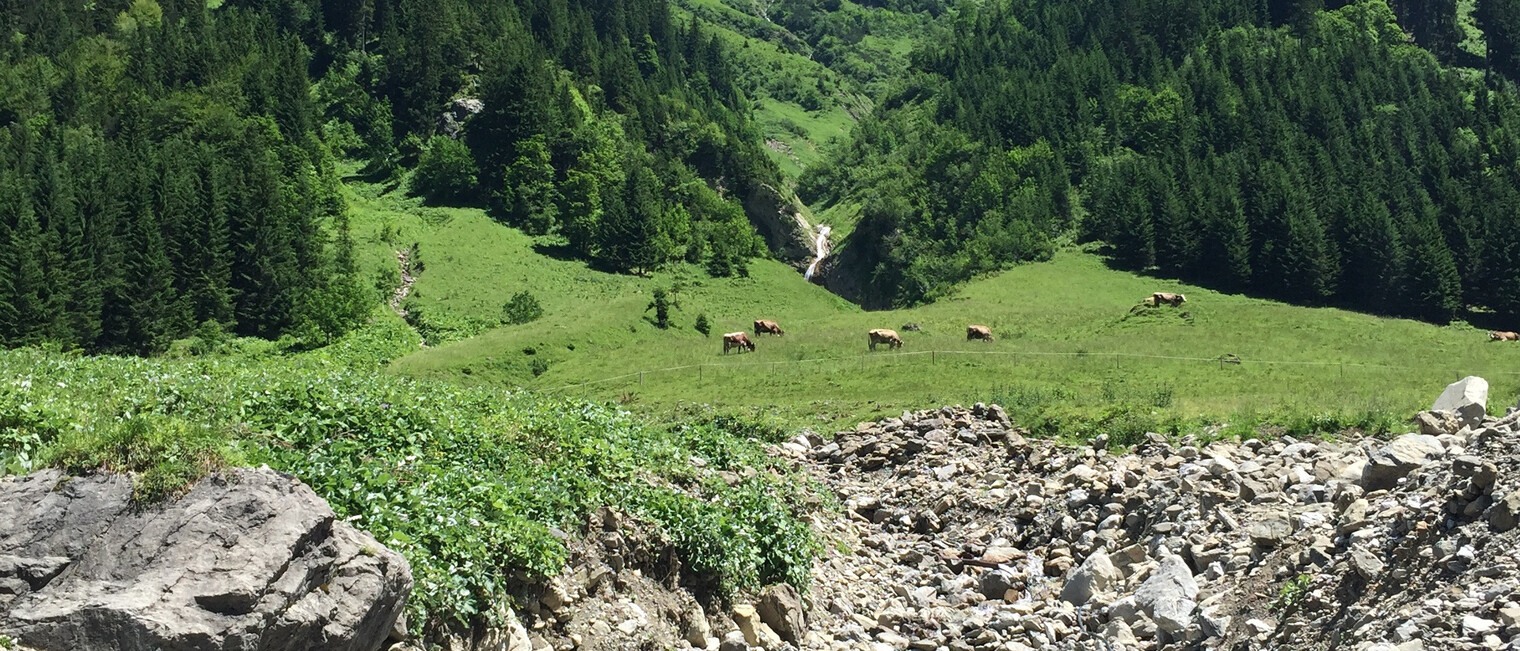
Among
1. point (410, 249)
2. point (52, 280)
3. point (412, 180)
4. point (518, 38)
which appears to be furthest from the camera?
point (518, 38)

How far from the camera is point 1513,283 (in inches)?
3366

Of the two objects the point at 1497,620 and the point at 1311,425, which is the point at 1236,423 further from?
the point at 1497,620

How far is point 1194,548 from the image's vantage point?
704 inches

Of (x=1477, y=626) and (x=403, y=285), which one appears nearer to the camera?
(x=1477, y=626)

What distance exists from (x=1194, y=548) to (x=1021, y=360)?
30.0 metres

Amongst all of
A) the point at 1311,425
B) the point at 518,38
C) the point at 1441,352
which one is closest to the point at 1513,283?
the point at 1441,352

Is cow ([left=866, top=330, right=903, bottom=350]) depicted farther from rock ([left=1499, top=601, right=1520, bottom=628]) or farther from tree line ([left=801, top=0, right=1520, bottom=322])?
tree line ([left=801, top=0, right=1520, bottom=322])

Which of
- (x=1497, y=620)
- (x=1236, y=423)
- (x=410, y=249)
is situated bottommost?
(x=410, y=249)

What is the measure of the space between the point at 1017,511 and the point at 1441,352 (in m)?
42.1

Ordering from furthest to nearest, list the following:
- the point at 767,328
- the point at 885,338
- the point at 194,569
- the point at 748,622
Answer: the point at 767,328 → the point at 885,338 → the point at 748,622 → the point at 194,569

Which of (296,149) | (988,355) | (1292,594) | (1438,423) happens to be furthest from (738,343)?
(296,149)

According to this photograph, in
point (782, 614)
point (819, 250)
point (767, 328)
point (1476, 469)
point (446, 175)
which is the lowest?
point (819, 250)

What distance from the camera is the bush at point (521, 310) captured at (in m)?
79.1

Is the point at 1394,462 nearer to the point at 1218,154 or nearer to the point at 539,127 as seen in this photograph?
the point at 539,127
